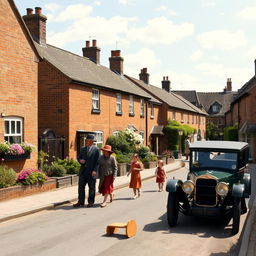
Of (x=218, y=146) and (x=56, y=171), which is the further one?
(x=56, y=171)

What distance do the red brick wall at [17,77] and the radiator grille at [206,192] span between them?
7.73 metres

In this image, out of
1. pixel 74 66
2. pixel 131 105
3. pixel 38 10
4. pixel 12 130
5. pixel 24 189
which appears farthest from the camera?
pixel 131 105

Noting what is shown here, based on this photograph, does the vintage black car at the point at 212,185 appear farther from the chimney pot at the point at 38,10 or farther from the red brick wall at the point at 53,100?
the chimney pot at the point at 38,10

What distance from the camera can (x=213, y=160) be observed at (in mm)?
9430

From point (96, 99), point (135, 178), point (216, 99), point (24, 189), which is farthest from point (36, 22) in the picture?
point (216, 99)

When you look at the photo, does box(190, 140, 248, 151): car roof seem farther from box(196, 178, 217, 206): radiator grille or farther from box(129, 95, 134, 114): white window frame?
box(129, 95, 134, 114): white window frame

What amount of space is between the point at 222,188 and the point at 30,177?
7362mm

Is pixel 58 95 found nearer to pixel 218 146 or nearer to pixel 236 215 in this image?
pixel 218 146

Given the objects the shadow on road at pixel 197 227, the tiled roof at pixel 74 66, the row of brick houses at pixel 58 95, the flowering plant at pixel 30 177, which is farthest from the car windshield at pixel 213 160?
the tiled roof at pixel 74 66

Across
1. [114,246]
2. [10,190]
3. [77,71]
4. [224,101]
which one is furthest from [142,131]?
[224,101]

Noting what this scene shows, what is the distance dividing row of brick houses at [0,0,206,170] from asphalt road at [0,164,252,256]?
5085mm

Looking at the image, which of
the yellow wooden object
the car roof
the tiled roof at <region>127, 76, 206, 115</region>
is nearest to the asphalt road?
the yellow wooden object

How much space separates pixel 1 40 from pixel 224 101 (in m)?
66.6

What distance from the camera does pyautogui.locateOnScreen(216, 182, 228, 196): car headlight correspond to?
8.36 m
